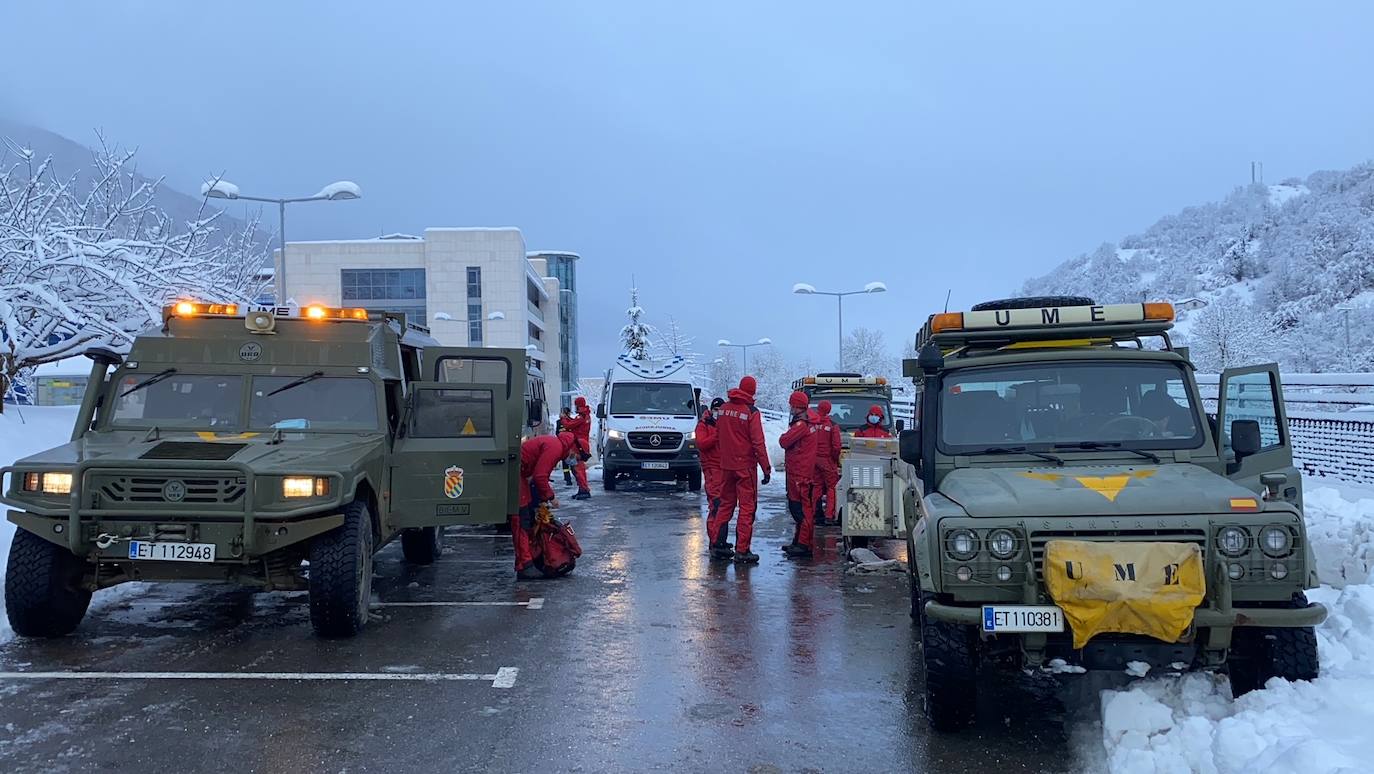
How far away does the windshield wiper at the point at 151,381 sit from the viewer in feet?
26.6

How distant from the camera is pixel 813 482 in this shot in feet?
37.1

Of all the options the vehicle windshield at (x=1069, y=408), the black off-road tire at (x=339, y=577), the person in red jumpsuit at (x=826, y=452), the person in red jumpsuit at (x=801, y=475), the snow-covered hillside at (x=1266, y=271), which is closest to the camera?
the vehicle windshield at (x=1069, y=408)

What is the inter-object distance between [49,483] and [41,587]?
700mm

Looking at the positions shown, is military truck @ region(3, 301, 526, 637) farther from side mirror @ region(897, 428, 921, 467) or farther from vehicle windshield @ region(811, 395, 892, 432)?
vehicle windshield @ region(811, 395, 892, 432)

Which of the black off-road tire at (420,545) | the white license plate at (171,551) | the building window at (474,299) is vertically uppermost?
the building window at (474,299)

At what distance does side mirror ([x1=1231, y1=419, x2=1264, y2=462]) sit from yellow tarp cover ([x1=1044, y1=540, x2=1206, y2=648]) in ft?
4.33

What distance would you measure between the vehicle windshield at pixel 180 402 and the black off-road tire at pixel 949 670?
227 inches

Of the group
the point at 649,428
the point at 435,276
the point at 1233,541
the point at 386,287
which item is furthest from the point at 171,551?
the point at 386,287

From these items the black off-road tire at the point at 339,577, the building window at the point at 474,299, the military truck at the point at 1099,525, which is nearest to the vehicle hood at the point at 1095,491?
the military truck at the point at 1099,525

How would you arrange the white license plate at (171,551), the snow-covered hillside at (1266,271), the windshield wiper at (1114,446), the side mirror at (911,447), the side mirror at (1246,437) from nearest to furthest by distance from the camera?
1. the side mirror at (1246,437)
2. the windshield wiper at (1114,446)
3. the side mirror at (911,447)
4. the white license plate at (171,551)
5. the snow-covered hillside at (1266,271)

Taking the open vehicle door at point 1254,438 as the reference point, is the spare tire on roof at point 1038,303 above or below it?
above

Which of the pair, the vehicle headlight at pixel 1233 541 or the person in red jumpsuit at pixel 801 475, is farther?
the person in red jumpsuit at pixel 801 475

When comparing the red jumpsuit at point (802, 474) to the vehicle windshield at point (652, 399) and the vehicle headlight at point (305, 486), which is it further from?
the vehicle windshield at point (652, 399)

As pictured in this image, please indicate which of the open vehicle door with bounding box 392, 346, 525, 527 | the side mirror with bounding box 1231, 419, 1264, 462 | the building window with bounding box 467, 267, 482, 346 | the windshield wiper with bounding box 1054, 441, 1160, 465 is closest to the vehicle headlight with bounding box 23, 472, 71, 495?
the open vehicle door with bounding box 392, 346, 525, 527
